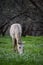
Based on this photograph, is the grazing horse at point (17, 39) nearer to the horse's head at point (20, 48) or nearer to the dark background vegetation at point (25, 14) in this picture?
the horse's head at point (20, 48)

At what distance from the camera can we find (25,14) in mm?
20281

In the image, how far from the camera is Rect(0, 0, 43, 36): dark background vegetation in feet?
66.1

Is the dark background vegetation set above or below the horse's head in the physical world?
above

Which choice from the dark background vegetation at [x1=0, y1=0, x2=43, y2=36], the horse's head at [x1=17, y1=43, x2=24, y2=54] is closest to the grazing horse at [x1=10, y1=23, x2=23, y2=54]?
the horse's head at [x1=17, y1=43, x2=24, y2=54]

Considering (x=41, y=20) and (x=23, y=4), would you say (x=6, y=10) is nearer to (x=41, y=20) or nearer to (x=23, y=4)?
(x=23, y=4)

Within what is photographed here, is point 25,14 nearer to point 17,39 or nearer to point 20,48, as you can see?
point 17,39

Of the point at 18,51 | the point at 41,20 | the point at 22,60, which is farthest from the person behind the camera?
the point at 41,20

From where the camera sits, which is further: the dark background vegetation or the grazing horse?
the dark background vegetation

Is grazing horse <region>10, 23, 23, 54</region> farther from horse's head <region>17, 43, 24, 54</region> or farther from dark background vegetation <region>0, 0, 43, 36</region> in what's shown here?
dark background vegetation <region>0, 0, 43, 36</region>

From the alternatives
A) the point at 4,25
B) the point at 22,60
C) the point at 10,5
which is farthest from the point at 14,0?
the point at 22,60

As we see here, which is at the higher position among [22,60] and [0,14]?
[0,14]

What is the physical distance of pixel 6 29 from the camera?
2038cm

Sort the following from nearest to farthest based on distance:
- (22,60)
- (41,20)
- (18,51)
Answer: (22,60) < (18,51) < (41,20)

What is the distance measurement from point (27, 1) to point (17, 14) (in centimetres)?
124
